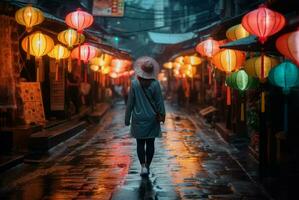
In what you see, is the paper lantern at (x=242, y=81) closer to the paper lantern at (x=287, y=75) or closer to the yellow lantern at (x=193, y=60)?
the paper lantern at (x=287, y=75)

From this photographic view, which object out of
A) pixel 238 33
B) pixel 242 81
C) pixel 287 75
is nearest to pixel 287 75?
pixel 287 75

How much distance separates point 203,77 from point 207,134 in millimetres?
17138

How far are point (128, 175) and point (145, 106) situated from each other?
1.59m

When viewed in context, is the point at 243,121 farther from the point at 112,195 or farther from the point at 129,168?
the point at 112,195

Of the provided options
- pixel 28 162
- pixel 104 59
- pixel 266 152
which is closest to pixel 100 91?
pixel 104 59

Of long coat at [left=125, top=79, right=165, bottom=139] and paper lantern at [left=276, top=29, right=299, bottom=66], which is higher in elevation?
paper lantern at [left=276, top=29, right=299, bottom=66]

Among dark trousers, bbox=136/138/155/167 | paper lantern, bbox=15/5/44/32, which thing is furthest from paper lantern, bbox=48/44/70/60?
dark trousers, bbox=136/138/155/167

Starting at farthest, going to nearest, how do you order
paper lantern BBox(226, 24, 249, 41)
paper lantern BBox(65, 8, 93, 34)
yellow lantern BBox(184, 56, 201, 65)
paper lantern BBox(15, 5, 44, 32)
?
1. yellow lantern BBox(184, 56, 201, 65)
2. paper lantern BBox(65, 8, 93, 34)
3. paper lantern BBox(226, 24, 249, 41)
4. paper lantern BBox(15, 5, 44, 32)

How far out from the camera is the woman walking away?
11.6 meters

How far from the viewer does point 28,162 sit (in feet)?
45.7

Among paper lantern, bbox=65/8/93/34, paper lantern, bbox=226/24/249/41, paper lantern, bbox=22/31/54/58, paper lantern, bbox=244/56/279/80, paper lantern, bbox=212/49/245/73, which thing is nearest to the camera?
paper lantern, bbox=244/56/279/80

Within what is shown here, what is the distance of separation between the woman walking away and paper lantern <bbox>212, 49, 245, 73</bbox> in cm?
366

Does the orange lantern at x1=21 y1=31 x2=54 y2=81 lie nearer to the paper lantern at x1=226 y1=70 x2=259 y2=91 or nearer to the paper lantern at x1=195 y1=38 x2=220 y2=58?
the paper lantern at x1=226 y1=70 x2=259 y2=91

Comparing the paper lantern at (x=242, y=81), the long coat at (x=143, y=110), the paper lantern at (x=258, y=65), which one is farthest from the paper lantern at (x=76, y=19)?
the paper lantern at (x=258, y=65)
